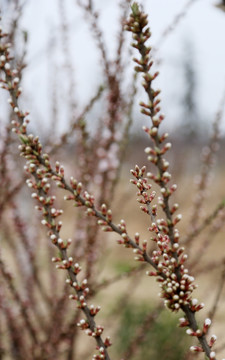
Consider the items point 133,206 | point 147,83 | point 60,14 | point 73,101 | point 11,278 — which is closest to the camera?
point 147,83

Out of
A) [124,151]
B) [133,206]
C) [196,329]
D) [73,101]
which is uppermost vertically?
[133,206]

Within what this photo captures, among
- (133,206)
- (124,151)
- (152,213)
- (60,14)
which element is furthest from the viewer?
(133,206)

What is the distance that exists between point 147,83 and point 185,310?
423 mm

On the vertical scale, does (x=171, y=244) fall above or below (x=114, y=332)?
below

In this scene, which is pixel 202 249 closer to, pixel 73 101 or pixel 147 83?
pixel 73 101

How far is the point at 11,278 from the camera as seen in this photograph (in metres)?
1.63

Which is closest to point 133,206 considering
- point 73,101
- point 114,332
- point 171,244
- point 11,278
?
point 114,332

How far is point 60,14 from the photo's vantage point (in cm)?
231

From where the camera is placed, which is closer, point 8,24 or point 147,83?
point 147,83

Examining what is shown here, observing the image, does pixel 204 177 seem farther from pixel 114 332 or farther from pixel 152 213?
pixel 114 332

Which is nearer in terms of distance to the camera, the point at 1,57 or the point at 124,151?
the point at 1,57

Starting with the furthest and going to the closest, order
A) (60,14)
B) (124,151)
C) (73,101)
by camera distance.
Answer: (73,101)
(60,14)
(124,151)

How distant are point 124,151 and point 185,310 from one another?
3.38ft

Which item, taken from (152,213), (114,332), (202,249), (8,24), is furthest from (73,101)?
(114,332)
